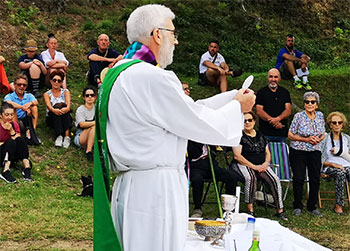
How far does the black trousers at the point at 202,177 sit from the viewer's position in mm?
8953

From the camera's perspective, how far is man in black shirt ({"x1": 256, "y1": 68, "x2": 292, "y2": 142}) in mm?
10992

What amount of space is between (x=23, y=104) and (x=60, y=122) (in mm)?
704

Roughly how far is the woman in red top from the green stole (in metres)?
5.86

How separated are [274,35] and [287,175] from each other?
31.2 ft

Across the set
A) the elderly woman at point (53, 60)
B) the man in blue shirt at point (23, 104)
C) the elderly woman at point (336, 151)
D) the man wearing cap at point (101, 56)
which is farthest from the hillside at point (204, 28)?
the elderly woman at point (336, 151)

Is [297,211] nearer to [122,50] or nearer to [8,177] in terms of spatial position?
[8,177]

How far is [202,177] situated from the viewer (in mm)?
9078

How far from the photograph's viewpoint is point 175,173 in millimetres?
Result: 3873

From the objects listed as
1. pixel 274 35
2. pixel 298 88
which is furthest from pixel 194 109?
pixel 274 35

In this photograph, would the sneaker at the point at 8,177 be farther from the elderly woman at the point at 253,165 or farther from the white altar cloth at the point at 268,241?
the white altar cloth at the point at 268,241

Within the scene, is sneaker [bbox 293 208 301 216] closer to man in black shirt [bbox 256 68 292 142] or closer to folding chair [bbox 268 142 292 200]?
folding chair [bbox 268 142 292 200]

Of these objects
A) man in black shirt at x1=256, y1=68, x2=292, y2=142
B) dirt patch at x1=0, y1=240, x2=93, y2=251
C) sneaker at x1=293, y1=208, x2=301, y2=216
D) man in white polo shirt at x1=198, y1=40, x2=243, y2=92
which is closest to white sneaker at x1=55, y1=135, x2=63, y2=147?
man in black shirt at x1=256, y1=68, x2=292, y2=142

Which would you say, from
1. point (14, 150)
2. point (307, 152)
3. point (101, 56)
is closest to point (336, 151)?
point (307, 152)

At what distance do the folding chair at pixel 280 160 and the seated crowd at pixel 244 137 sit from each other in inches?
11.1
